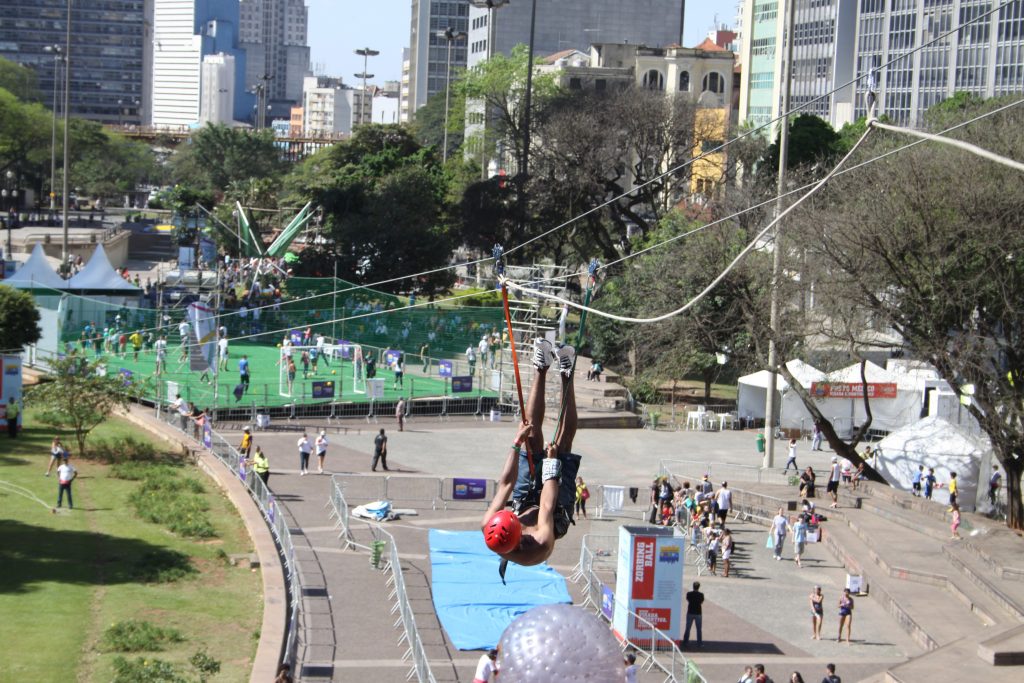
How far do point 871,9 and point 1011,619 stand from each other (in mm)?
85140

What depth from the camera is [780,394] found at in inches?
1706

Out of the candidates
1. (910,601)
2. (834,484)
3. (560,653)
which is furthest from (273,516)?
(560,653)

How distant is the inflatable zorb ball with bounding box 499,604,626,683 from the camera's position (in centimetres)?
468

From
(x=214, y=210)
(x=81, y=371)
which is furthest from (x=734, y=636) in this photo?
(x=214, y=210)

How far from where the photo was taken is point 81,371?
1328 inches

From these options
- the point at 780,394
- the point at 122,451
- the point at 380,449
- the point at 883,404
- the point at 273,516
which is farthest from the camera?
the point at 780,394

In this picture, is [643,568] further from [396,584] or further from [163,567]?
[163,567]

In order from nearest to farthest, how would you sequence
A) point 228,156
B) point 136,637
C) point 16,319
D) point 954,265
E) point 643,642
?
1. point 136,637
2. point 643,642
3. point 954,265
4. point 16,319
5. point 228,156

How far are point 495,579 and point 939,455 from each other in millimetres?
14605

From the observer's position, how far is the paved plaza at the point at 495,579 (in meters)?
20.4

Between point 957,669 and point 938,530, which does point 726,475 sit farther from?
point 957,669

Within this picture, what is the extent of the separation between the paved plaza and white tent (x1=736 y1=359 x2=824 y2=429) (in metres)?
2.99

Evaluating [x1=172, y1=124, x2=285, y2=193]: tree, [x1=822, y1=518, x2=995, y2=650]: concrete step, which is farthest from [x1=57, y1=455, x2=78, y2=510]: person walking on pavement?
[x1=172, y1=124, x2=285, y2=193]: tree

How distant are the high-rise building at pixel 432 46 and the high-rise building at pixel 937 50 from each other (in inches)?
3024
